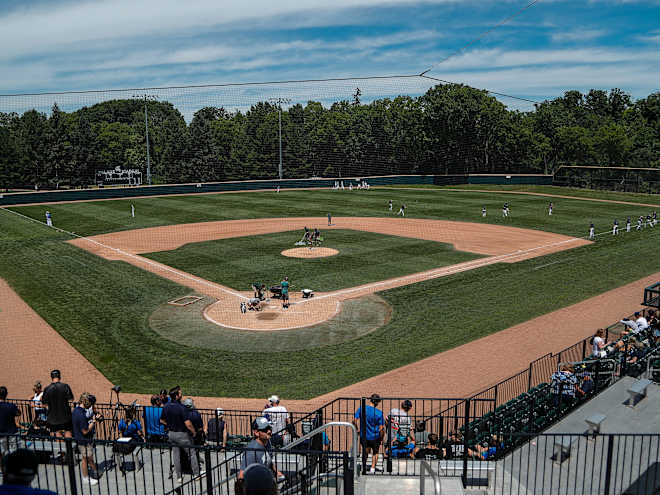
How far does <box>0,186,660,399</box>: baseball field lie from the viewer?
1678cm

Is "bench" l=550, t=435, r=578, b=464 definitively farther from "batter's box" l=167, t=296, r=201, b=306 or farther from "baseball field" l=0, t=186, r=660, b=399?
"batter's box" l=167, t=296, r=201, b=306

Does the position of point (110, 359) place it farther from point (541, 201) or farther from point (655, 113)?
point (655, 113)

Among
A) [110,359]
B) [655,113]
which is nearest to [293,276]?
[110,359]

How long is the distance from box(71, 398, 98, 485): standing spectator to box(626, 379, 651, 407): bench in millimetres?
10129

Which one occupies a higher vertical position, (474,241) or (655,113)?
(655,113)

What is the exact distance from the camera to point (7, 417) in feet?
29.8

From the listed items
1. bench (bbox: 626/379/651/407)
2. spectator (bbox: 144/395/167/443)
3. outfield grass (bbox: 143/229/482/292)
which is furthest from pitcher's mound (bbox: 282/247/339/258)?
bench (bbox: 626/379/651/407)

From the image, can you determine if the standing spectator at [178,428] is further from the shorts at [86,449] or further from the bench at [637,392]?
the bench at [637,392]

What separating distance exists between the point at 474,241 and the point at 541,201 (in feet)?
93.6

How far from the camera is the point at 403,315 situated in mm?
20984

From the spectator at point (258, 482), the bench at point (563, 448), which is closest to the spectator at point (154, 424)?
the bench at point (563, 448)

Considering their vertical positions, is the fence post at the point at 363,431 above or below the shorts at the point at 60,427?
above

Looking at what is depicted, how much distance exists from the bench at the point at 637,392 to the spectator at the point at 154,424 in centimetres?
921

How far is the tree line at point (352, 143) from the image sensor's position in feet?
238
